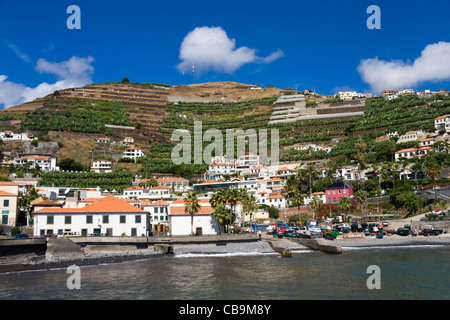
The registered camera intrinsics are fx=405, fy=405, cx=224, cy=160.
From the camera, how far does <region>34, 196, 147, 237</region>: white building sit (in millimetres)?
48856

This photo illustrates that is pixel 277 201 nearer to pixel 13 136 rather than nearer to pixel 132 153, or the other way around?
pixel 132 153

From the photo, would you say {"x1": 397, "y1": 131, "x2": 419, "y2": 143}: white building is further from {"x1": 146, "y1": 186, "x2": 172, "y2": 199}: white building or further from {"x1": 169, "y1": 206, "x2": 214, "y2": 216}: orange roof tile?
{"x1": 169, "y1": 206, "x2": 214, "y2": 216}: orange roof tile

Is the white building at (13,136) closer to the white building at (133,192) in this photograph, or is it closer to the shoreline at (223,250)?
the white building at (133,192)

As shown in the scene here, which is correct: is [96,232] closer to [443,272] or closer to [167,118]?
[443,272]

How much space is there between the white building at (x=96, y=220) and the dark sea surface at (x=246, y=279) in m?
9.27

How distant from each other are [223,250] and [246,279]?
719 inches

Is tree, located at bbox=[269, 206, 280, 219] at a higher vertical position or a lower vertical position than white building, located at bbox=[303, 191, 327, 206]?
lower

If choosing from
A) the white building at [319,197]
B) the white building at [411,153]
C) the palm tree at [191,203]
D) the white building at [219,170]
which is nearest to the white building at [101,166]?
the white building at [219,170]

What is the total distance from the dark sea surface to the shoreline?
1.79 metres

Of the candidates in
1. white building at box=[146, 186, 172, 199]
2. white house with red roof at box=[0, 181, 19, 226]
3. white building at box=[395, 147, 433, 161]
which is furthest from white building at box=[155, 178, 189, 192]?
white building at box=[395, 147, 433, 161]

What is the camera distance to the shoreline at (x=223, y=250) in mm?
39403

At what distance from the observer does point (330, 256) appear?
4516 cm

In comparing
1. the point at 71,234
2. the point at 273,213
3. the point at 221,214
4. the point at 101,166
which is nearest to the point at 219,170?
the point at 101,166

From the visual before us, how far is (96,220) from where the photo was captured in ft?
167
